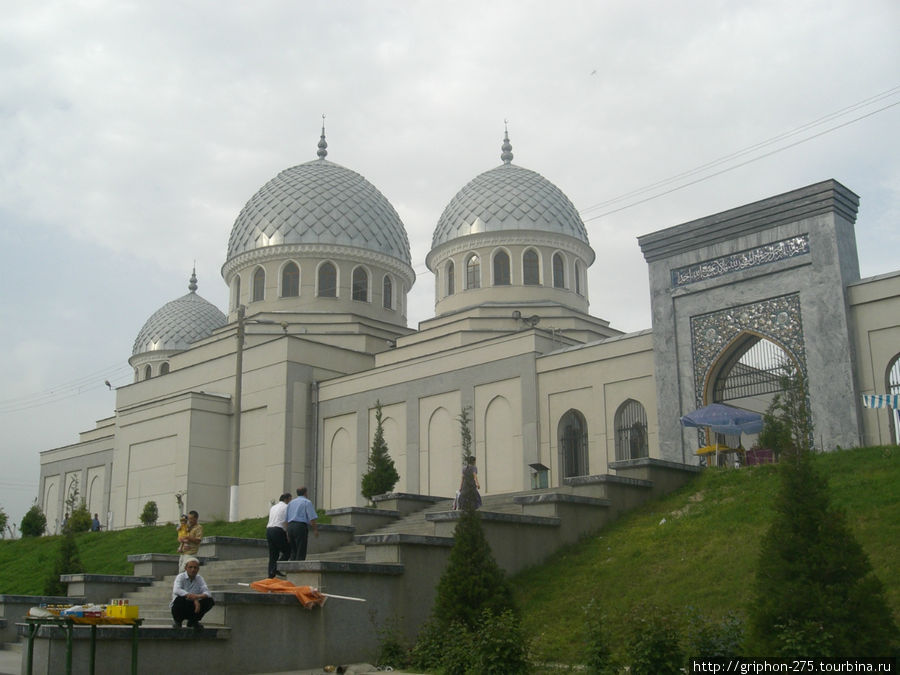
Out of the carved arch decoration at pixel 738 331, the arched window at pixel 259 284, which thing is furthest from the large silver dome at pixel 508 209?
the carved arch decoration at pixel 738 331

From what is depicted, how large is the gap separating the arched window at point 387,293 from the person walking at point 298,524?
21877 millimetres

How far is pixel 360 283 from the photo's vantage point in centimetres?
3366

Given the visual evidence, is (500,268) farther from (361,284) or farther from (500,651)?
(500,651)

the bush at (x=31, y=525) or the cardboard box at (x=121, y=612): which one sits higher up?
the bush at (x=31, y=525)

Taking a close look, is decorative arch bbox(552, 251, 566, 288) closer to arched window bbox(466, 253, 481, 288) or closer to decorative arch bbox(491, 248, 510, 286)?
decorative arch bbox(491, 248, 510, 286)

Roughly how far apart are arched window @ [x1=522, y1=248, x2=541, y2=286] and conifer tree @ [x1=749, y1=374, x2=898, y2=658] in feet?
74.7

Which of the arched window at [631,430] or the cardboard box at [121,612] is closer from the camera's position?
the cardboard box at [121,612]

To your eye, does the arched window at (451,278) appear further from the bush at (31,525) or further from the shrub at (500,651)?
the shrub at (500,651)

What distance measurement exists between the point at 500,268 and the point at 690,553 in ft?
65.6

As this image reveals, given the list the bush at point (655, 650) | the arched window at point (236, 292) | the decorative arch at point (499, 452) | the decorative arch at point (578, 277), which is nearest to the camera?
the bush at point (655, 650)

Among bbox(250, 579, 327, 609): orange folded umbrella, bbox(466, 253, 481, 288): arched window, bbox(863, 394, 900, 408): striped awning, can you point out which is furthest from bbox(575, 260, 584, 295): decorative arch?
bbox(250, 579, 327, 609): orange folded umbrella

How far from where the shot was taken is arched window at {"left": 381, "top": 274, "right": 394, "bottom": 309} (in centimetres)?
3409

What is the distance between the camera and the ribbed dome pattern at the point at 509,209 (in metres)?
31.0

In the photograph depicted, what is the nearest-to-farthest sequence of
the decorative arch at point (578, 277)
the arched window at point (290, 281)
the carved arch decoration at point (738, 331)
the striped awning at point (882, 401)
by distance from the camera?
the striped awning at point (882, 401) → the carved arch decoration at point (738, 331) → the decorative arch at point (578, 277) → the arched window at point (290, 281)
